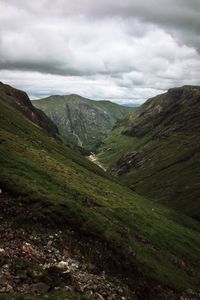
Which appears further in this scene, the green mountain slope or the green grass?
the green mountain slope

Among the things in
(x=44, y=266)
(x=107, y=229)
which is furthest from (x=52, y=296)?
(x=107, y=229)

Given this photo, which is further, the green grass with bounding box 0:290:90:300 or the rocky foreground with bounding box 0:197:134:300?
the rocky foreground with bounding box 0:197:134:300

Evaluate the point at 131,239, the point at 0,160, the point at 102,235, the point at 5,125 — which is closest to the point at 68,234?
the point at 102,235

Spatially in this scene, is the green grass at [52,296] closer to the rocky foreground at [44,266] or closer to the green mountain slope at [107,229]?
the rocky foreground at [44,266]

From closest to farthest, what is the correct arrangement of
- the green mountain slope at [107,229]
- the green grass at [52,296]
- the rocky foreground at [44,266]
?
the green grass at [52,296], the rocky foreground at [44,266], the green mountain slope at [107,229]

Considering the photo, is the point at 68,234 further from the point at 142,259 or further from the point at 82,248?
the point at 142,259

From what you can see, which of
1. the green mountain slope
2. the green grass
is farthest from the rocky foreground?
the green mountain slope

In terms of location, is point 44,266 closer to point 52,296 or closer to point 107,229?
point 52,296

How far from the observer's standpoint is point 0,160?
187 feet

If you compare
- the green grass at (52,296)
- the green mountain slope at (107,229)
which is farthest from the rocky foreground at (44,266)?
the green mountain slope at (107,229)

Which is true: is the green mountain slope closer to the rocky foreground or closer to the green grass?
the rocky foreground

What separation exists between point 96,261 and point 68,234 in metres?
4.60

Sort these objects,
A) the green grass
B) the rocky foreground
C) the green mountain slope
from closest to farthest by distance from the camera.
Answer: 1. the green grass
2. the rocky foreground
3. the green mountain slope

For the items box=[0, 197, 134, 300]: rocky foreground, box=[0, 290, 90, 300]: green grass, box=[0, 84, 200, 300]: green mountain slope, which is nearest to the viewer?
box=[0, 290, 90, 300]: green grass
